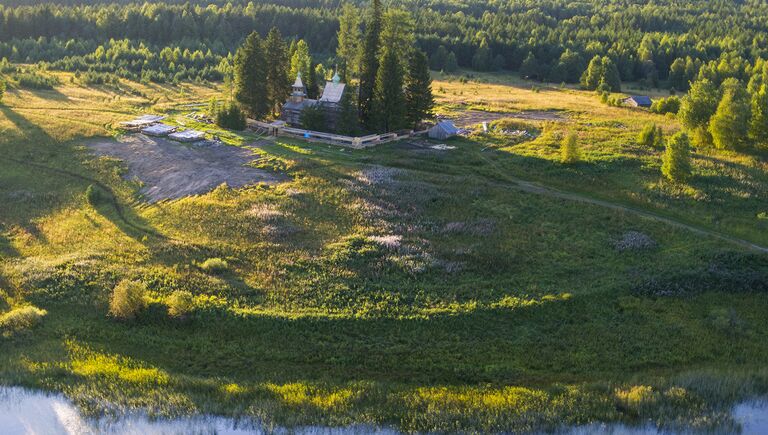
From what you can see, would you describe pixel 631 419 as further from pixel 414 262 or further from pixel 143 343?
pixel 143 343

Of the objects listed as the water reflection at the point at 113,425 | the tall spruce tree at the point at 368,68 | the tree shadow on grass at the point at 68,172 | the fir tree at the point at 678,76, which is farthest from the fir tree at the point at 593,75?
the water reflection at the point at 113,425

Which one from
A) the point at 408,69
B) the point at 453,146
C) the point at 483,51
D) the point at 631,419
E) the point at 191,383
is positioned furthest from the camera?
the point at 483,51

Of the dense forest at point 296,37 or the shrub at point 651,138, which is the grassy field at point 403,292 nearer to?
the shrub at point 651,138

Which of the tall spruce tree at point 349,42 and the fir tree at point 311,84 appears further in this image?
the fir tree at point 311,84

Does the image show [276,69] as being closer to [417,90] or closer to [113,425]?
[417,90]

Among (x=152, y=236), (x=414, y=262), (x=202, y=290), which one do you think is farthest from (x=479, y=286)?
(x=152, y=236)

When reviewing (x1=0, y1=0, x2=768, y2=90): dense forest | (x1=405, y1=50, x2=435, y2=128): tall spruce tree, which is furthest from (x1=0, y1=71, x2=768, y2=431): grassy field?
(x1=0, y1=0, x2=768, y2=90): dense forest
